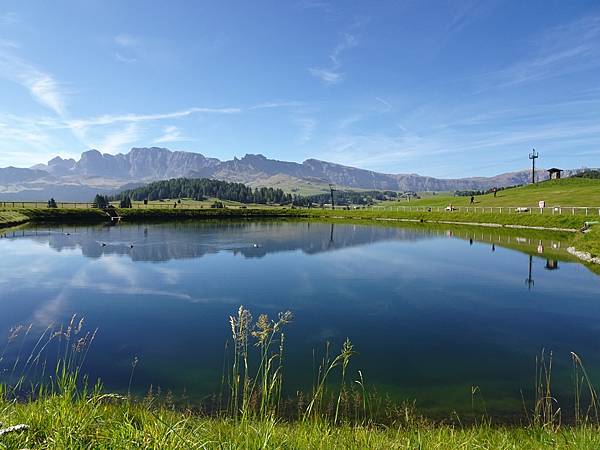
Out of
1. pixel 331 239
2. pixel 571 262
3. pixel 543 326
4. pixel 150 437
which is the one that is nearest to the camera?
pixel 150 437

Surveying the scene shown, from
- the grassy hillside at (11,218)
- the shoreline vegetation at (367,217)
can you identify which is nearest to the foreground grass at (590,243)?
the shoreline vegetation at (367,217)

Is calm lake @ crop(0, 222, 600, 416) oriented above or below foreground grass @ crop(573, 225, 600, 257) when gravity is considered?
below

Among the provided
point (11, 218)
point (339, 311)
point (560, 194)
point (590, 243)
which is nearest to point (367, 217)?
point (560, 194)

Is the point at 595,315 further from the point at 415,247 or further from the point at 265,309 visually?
the point at 415,247

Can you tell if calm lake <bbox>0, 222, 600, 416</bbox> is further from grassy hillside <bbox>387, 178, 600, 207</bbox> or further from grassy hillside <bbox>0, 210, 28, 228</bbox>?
grassy hillside <bbox>387, 178, 600, 207</bbox>

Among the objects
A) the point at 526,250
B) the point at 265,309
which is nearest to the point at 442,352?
the point at 265,309

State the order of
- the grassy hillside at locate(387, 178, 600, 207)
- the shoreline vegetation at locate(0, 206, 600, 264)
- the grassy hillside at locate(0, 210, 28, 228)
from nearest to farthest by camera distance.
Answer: the shoreline vegetation at locate(0, 206, 600, 264), the grassy hillside at locate(0, 210, 28, 228), the grassy hillside at locate(387, 178, 600, 207)

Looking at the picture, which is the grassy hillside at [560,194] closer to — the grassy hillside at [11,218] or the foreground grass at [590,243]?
the foreground grass at [590,243]

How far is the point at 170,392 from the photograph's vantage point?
1405 centimetres

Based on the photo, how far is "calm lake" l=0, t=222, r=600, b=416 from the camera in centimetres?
1555

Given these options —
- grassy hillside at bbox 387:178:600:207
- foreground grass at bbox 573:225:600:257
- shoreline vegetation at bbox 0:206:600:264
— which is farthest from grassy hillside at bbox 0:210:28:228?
grassy hillside at bbox 387:178:600:207

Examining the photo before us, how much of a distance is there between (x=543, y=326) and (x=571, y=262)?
78.8ft

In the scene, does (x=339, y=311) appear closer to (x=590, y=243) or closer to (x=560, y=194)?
(x=590, y=243)

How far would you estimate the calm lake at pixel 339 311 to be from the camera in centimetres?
1555
